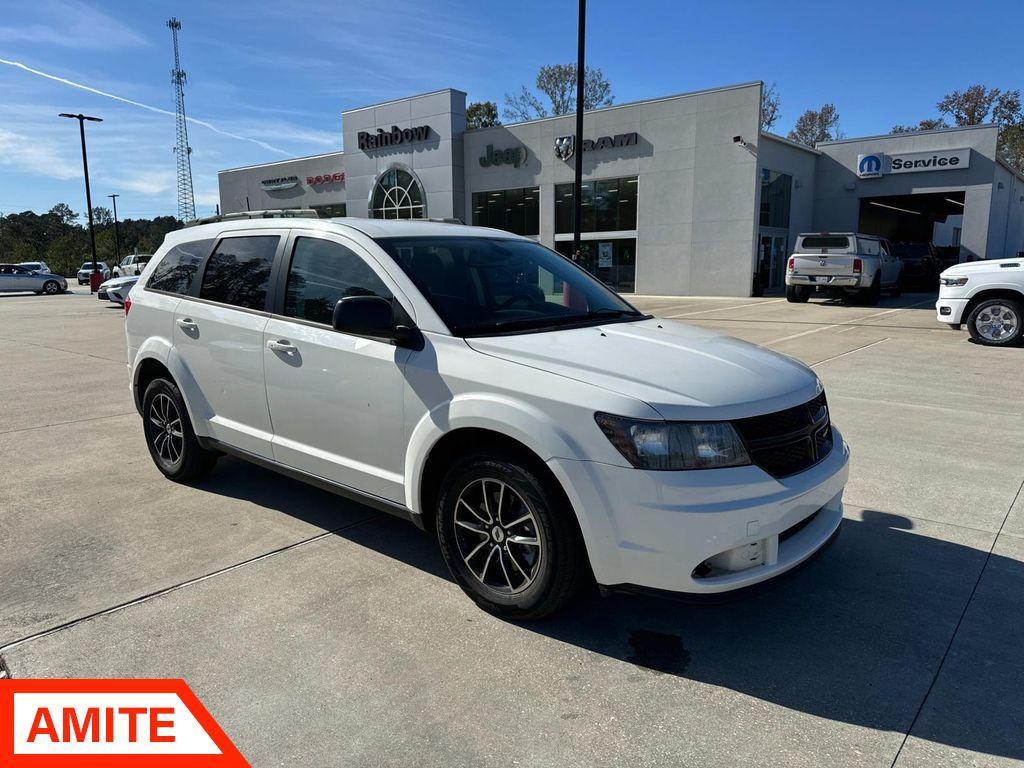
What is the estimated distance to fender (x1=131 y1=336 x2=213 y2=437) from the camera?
15.5 feet

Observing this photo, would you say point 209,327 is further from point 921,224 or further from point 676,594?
point 921,224

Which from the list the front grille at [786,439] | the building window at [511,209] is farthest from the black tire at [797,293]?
the front grille at [786,439]

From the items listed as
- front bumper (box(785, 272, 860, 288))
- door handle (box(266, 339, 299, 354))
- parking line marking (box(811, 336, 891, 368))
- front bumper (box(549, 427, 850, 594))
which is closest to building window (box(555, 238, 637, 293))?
front bumper (box(785, 272, 860, 288))

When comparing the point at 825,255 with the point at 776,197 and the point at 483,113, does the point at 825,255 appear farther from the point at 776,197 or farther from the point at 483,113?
the point at 483,113

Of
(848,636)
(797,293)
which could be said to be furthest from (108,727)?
(797,293)

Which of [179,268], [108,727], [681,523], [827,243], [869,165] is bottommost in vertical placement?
[108,727]

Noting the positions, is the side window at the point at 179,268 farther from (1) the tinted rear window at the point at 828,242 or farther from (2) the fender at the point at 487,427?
(1) the tinted rear window at the point at 828,242

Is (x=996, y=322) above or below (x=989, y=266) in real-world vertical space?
below

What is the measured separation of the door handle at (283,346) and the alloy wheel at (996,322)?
1171 centimetres

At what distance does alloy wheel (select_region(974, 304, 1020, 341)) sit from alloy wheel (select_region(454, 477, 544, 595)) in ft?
37.4

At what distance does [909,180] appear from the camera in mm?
29000

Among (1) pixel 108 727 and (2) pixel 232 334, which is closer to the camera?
(1) pixel 108 727

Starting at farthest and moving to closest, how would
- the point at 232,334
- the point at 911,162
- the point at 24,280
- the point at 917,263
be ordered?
the point at 24,280, the point at 911,162, the point at 917,263, the point at 232,334

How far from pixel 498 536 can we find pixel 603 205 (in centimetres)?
2846
